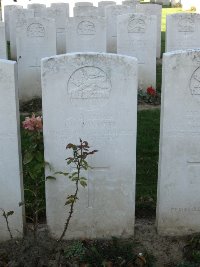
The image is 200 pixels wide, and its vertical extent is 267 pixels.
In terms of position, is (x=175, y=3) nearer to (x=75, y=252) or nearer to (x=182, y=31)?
(x=182, y=31)

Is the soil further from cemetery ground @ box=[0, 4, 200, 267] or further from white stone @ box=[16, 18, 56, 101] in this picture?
white stone @ box=[16, 18, 56, 101]

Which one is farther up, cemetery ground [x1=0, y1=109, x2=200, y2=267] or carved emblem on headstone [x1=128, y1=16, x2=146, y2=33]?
carved emblem on headstone [x1=128, y1=16, x2=146, y2=33]

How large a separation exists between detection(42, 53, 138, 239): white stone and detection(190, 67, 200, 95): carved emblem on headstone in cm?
48

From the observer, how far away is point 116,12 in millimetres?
12688

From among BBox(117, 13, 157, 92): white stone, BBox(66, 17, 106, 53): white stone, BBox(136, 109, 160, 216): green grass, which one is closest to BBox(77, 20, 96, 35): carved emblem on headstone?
BBox(66, 17, 106, 53): white stone

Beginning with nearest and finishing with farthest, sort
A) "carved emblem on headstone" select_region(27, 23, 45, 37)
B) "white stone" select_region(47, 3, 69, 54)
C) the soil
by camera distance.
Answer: the soil
"carved emblem on headstone" select_region(27, 23, 45, 37)
"white stone" select_region(47, 3, 69, 54)

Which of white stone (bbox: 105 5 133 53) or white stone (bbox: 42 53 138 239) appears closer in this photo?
white stone (bbox: 42 53 138 239)

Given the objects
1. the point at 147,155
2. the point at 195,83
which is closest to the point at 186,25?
the point at 147,155

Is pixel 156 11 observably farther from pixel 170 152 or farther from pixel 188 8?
pixel 188 8

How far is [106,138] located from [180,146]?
25.7 inches

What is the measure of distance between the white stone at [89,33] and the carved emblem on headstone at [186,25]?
1463 mm

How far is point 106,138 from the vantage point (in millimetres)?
4035

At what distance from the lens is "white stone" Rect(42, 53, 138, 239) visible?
12.6 ft

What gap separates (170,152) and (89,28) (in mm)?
5367
